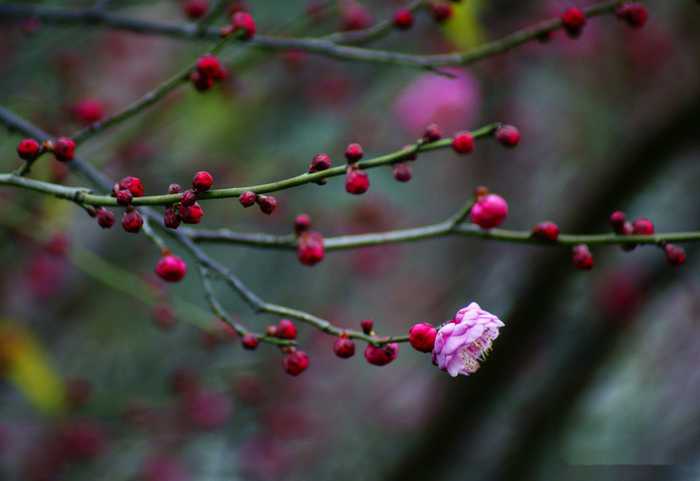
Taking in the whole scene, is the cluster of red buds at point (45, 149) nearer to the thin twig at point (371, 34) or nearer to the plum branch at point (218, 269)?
the plum branch at point (218, 269)

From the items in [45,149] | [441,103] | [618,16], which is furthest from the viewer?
[441,103]

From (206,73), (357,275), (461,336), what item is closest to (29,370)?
(206,73)

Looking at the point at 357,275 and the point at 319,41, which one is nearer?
the point at 319,41

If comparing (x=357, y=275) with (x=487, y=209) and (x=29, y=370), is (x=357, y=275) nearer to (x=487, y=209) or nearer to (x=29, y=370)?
(x=29, y=370)

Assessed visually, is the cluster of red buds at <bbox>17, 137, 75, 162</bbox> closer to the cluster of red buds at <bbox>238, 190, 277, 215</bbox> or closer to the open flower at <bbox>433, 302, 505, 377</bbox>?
the cluster of red buds at <bbox>238, 190, 277, 215</bbox>

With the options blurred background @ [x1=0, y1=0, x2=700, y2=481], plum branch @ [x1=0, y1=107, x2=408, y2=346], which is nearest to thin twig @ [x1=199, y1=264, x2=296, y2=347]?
Answer: plum branch @ [x1=0, y1=107, x2=408, y2=346]

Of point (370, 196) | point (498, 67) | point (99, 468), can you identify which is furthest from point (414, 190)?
point (99, 468)

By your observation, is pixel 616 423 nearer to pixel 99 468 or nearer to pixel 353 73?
pixel 353 73
